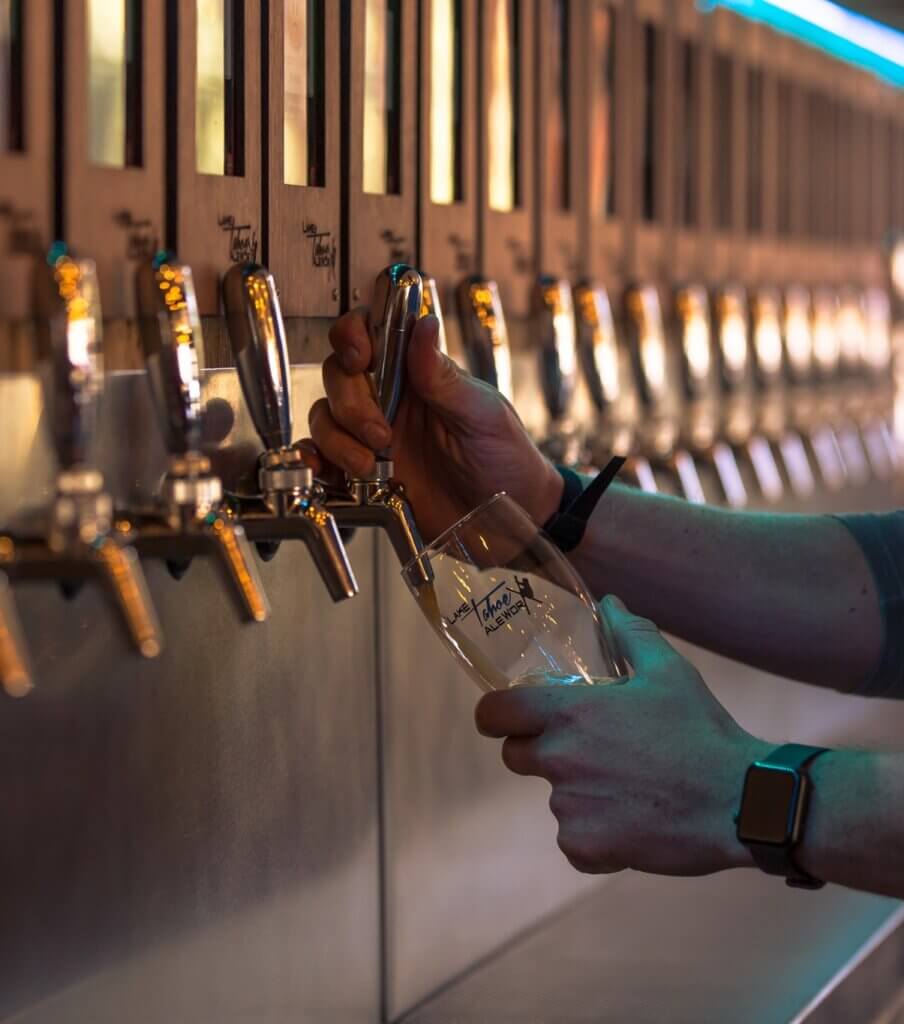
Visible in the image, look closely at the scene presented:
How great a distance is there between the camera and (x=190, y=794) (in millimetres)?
1063

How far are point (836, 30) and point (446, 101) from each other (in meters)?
1.09

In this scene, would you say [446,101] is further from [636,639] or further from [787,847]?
[787,847]

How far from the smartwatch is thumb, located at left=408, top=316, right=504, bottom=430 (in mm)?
335

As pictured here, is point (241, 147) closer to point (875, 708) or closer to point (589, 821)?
point (589, 821)

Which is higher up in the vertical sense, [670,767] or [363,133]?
[363,133]

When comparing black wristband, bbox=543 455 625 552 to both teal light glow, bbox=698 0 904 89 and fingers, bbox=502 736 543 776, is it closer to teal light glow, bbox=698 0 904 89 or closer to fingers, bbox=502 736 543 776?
fingers, bbox=502 736 543 776

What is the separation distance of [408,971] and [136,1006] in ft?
1.18

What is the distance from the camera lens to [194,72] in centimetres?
95

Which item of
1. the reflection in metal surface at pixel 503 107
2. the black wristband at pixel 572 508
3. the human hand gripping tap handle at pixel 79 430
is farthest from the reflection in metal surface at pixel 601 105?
the human hand gripping tap handle at pixel 79 430

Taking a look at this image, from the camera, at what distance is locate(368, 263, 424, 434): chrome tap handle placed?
104cm

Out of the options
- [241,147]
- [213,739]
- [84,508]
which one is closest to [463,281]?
[241,147]

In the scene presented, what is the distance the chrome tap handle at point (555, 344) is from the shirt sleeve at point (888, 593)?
290 mm

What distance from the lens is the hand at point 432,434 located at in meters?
1.06

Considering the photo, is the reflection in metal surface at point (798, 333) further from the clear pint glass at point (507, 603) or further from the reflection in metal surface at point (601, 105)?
the clear pint glass at point (507, 603)
